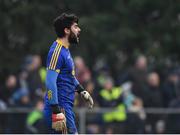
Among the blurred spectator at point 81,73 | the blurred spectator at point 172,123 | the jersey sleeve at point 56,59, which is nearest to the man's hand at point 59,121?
the jersey sleeve at point 56,59

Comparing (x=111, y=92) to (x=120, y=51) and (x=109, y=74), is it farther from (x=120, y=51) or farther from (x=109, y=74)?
(x=120, y=51)

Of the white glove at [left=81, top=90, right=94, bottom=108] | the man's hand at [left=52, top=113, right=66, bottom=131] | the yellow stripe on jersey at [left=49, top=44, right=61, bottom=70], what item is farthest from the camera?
the white glove at [left=81, top=90, right=94, bottom=108]

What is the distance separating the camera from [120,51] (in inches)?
782

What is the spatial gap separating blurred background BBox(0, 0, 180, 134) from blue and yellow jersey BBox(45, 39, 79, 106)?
22.0 feet

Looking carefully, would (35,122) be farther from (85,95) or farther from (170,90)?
(85,95)

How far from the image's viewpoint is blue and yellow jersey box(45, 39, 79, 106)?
991 cm

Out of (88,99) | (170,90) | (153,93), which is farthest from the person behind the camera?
(170,90)

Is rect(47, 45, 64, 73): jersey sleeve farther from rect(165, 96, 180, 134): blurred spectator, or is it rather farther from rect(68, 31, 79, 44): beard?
rect(165, 96, 180, 134): blurred spectator

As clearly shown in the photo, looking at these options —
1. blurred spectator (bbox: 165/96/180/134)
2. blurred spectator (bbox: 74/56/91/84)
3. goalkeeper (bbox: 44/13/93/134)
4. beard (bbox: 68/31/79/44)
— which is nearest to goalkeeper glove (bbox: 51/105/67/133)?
goalkeeper (bbox: 44/13/93/134)

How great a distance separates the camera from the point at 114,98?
54.0 feet

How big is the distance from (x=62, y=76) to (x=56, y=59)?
9.9 inches

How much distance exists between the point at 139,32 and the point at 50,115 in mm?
9836

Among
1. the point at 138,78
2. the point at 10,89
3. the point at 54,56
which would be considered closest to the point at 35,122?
the point at 10,89

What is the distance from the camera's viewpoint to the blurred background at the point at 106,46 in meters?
17.1
